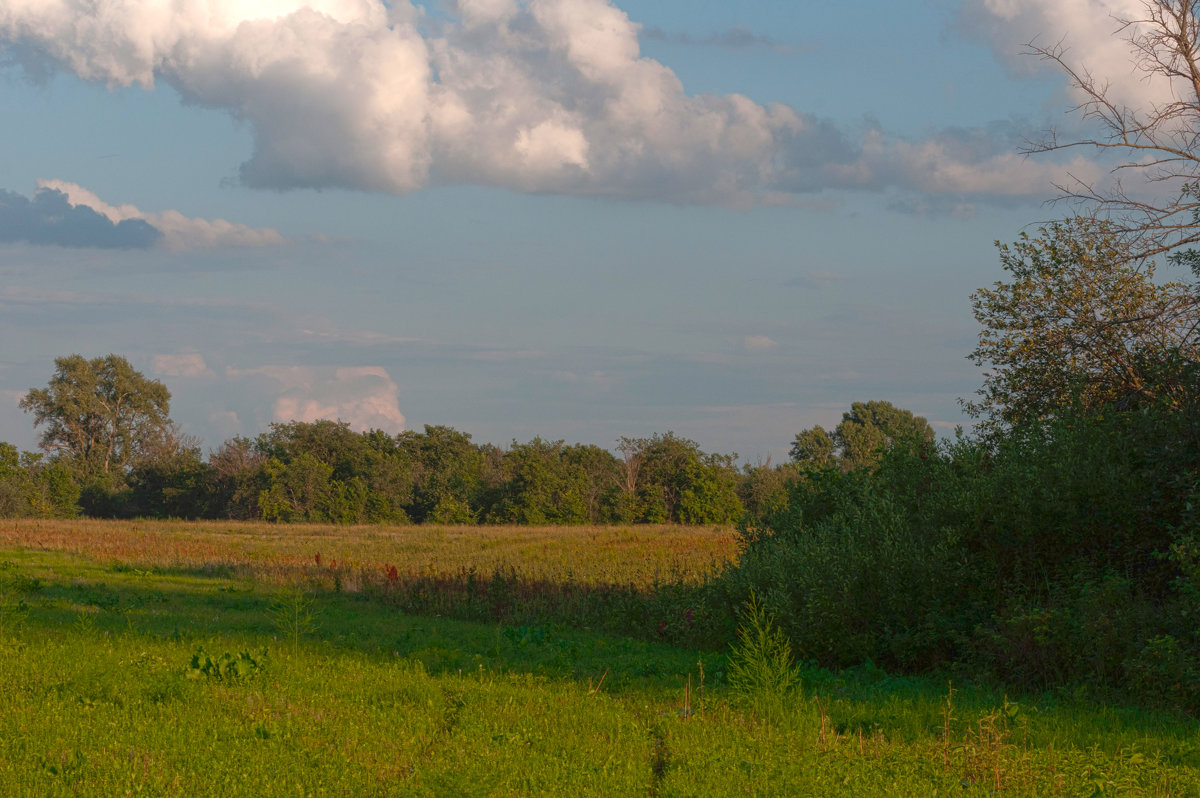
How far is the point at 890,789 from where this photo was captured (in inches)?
A: 269

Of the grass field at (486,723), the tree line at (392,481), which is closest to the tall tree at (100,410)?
the tree line at (392,481)

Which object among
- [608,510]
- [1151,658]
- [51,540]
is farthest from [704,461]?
[1151,658]

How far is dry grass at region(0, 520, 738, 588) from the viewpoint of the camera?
1137 inches

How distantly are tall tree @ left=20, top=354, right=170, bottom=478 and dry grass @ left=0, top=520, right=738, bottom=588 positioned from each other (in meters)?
45.4

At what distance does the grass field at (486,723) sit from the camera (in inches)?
273

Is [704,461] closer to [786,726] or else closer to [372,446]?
[372,446]

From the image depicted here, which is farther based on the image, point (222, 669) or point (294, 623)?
point (294, 623)

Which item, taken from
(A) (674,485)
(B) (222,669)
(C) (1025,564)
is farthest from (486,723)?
(A) (674,485)

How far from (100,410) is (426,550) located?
71100mm

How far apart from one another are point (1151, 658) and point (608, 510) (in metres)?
67.7

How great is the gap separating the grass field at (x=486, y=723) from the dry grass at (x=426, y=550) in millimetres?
9567

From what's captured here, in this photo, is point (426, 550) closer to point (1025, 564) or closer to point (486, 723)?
point (1025, 564)

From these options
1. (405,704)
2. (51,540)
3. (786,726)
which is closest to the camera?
(786,726)

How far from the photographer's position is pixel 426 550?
43.0 m
